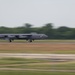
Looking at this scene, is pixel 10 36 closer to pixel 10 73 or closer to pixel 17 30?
pixel 17 30

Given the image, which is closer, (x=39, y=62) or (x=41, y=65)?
(x=41, y=65)

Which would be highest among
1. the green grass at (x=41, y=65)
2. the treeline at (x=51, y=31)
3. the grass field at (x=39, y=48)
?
the treeline at (x=51, y=31)

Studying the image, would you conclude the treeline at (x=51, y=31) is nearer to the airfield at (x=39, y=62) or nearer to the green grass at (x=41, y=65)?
the airfield at (x=39, y=62)

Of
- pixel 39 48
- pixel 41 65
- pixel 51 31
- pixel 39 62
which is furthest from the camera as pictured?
pixel 51 31

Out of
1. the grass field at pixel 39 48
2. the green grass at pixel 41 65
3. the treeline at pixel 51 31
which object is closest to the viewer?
the green grass at pixel 41 65

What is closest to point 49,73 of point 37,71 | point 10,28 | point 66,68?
point 37,71

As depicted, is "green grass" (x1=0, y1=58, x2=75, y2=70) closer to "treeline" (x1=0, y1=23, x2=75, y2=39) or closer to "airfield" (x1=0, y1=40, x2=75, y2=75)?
"airfield" (x1=0, y1=40, x2=75, y2=75)

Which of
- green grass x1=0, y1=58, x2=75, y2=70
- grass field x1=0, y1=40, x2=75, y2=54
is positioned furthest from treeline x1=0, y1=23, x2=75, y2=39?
green grass x1=0, y1=58, x2=75, y2=70

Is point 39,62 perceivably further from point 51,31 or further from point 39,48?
point 51,31

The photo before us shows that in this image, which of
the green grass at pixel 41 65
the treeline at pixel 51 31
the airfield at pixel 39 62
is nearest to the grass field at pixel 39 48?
the airfield at pixel 39 62

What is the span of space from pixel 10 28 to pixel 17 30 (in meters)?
8.69

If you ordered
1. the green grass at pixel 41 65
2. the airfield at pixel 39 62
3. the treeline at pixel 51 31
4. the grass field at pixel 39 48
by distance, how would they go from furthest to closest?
1. the treeline at pixel 51 31
2. the grass field at pixel 39 48
3. the green grass at pixel 41 65
4. the airfield at pixel 39 62

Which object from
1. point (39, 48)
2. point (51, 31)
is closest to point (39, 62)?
point (39, 48)

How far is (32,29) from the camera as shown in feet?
447
